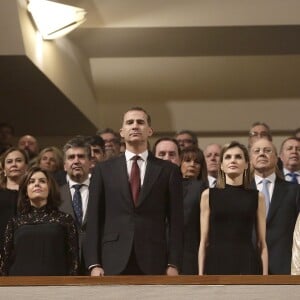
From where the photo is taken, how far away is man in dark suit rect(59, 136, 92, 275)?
5.79 m

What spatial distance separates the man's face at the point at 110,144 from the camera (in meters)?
7.27

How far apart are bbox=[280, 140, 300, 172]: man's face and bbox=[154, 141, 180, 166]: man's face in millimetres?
890

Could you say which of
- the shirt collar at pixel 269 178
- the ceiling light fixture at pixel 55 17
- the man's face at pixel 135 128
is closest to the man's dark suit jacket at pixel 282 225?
the shirt collar at pixel 269 178

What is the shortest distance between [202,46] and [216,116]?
46.1 inches

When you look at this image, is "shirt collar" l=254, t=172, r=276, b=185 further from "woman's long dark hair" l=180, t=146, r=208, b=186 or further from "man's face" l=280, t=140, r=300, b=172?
"man's face" l=280, t=140, r=300, b=172

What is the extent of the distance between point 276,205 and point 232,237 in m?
0.54

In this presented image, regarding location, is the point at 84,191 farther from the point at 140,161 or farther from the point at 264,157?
the point at 264,157

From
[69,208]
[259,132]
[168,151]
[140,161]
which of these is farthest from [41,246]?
[259,132]

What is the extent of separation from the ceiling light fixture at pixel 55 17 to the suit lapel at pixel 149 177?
3.67 meters

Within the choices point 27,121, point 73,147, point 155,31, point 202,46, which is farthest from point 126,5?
point 73,147

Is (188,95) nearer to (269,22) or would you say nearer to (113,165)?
(269,22)

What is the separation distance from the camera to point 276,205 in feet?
19.0

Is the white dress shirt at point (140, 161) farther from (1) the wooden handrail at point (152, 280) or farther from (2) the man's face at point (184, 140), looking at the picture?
(2) the man's face at point (184, 140)

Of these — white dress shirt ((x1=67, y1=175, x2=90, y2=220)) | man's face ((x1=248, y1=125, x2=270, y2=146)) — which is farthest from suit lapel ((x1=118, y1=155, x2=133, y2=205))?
man's face ((x1=248, y1=125, x2=270, y2=146))
